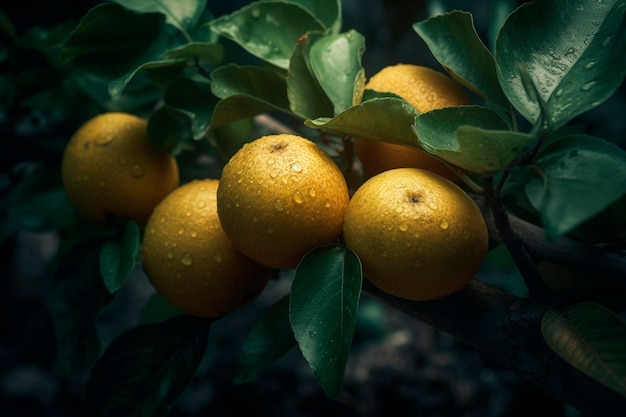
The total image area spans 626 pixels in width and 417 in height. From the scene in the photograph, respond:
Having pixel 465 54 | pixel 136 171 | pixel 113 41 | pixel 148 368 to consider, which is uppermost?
pixel 465 54

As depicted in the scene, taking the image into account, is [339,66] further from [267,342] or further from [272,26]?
[267,342]

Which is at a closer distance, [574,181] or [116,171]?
[574,181]

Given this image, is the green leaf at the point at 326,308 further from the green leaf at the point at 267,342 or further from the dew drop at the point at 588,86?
the dew drop at the point at 588,86

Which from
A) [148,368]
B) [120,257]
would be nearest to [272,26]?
[120,257]

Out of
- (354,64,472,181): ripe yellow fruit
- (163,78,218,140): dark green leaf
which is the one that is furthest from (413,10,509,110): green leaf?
(163,78,218,140): dark green leaf

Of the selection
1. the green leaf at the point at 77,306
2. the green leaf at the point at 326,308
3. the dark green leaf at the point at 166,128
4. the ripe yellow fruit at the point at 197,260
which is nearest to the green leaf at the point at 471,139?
the green leaf at the point at 326,308

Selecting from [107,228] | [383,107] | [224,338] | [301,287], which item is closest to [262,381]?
[224,338]
